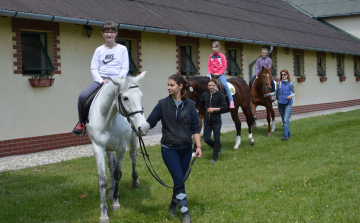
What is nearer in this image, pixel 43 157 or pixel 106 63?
pixel 106 63

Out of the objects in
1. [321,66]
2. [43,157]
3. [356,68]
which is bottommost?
[43,157]

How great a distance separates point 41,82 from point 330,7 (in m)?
28.2

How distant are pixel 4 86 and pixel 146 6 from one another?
6.56 m

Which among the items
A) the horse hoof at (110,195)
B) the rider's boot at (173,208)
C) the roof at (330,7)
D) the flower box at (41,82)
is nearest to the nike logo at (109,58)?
the horse hoof at (110,195)

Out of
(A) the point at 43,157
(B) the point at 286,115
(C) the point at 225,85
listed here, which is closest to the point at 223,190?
(C) the point at 225,85

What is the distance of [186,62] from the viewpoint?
15.6 metres

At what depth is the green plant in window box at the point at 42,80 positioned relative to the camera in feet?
34.4

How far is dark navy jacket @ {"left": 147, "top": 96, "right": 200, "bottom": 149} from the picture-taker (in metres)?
5.06

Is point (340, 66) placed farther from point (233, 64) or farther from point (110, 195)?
point (110, 195)

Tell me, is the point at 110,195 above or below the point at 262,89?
below

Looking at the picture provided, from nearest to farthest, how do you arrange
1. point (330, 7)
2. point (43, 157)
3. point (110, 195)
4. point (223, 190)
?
point (110, 195) → point (223, 190) → point (43, 157) → point (330, 7)

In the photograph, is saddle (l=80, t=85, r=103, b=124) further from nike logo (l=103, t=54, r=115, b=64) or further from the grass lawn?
the grass lawn

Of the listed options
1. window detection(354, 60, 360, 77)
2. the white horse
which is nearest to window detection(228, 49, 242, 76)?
the white horse

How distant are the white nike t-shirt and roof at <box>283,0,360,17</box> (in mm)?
29869
